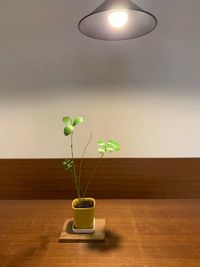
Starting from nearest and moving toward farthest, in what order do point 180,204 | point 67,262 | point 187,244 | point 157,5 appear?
point 67,262
point 187,244
point 180,204
point 157,5

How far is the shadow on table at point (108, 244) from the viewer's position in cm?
111

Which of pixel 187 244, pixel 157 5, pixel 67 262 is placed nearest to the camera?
pixel 67 262

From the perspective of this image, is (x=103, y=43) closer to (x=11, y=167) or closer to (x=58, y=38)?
(x=58, y=38)

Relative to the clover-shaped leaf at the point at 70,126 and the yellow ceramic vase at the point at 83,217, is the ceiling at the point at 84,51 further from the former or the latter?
the yellow ceramic vase at the point at 83,217

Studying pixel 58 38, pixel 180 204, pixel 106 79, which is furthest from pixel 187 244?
pixel 58 38

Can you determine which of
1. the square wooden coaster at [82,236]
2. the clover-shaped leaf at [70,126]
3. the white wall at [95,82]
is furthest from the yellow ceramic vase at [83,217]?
the white wall at [95,82]

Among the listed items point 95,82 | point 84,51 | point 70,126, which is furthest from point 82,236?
point 84,51

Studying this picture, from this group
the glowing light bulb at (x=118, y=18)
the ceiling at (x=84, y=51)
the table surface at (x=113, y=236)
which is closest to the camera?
the table surface at (x=113, y=236)

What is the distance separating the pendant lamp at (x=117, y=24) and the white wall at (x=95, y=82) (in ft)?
2.20

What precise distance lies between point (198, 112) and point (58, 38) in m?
1.23

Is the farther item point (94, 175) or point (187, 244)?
point (94, 175)

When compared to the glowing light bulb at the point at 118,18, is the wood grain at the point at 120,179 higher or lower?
lower

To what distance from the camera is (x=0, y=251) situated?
3.57 ft

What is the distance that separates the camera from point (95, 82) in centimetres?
193
